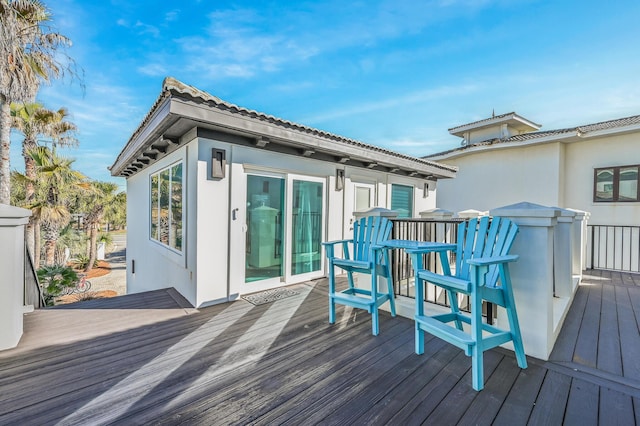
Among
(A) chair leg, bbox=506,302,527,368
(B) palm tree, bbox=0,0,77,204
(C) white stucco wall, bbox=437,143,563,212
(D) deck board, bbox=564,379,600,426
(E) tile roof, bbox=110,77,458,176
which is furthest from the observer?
(C) white stucco wall, bbox=437,143,563,212

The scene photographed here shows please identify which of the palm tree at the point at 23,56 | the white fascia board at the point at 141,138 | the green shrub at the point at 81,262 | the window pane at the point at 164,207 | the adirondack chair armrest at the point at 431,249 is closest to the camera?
the adirondack chair armrest at the point at 431,249

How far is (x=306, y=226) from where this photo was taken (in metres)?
4.77

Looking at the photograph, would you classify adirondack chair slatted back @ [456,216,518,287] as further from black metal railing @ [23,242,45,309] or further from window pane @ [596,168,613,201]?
window pane @ [596,168,613,201]

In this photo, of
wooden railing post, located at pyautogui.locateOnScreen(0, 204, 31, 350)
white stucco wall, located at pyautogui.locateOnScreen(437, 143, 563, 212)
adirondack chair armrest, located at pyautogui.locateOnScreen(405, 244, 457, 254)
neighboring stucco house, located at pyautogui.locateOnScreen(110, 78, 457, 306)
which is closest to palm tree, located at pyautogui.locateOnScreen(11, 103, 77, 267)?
neighboring stucco house, located at pyautogui.locateOnScreen(110, 78, 457, 306)

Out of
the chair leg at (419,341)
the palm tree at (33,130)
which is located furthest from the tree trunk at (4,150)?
the chair leg at (419,341)

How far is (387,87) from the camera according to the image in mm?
7801

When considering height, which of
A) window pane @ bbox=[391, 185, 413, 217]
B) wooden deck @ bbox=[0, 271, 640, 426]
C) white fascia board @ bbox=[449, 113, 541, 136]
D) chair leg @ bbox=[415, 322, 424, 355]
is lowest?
wooden deck @ bbox=[0, 271, 640, 426]

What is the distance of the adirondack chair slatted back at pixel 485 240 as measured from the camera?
7.12 feet

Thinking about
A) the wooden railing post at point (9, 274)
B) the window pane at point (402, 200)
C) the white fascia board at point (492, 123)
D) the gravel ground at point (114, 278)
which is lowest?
the gravel ground at point (114, 278)

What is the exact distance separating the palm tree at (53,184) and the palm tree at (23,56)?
315 centimetres

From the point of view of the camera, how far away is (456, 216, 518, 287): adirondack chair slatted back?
7.12 feet

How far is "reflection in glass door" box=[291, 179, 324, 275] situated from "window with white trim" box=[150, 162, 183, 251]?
65.7 inches

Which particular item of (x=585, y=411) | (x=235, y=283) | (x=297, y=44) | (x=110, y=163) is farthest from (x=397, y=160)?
(x=110, y=163)

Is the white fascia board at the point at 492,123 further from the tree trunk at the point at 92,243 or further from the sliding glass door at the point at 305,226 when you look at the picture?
the tree trunk at the point at 92,243
